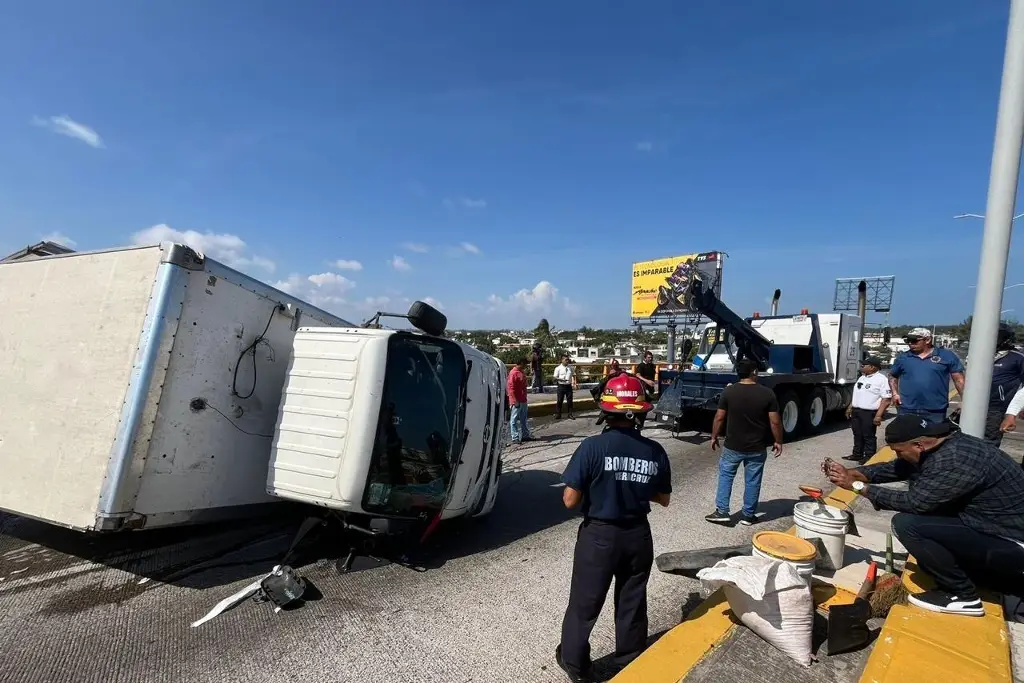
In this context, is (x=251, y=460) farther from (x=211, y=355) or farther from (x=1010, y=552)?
(x=1010, y=552)

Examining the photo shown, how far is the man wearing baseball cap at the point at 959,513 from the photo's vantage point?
289 cm

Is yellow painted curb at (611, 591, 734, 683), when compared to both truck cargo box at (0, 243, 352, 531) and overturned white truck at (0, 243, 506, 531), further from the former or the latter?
truck cargo box at (0, 243, 352, 531)

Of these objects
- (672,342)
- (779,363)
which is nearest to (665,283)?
(672,342)

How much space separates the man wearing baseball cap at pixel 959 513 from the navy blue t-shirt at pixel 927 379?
3.43 metres

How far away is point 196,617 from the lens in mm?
3318

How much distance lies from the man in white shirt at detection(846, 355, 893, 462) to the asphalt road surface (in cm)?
342

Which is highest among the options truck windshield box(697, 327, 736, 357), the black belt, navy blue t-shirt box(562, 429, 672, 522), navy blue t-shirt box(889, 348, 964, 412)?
truck windshield box(697, 327, 736, 357)

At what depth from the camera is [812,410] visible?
1080 centimetres

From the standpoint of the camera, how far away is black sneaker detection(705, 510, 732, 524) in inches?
205

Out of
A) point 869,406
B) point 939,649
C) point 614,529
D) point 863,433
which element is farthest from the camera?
point 863,433

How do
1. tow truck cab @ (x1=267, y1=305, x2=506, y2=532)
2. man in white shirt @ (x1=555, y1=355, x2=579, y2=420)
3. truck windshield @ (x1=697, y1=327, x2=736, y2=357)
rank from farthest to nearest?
man in white shirt @ (x1=555, y1=355, x2=579, y2=420)
truck windshield @ (x1=697, y1=327, x2=736, y2=357)
tow truck cab @ (x1=267, y1=305, x2=506, y2=532)

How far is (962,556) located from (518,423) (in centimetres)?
719

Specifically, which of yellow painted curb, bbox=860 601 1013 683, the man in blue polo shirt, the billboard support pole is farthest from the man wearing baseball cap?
the billboard support pole

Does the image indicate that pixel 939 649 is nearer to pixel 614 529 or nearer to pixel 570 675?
pixel 614 529
